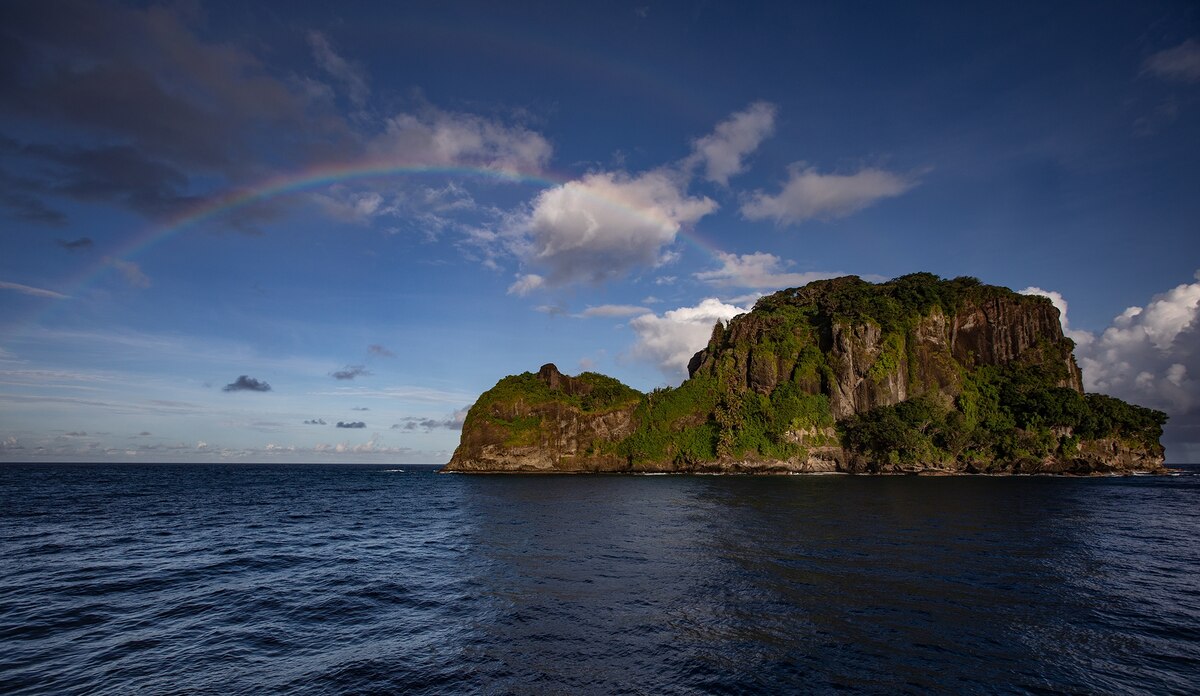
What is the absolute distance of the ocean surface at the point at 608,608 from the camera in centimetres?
1371

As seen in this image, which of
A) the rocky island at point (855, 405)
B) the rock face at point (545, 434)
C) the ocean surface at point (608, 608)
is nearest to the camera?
the ocean surface at point (608, 608)

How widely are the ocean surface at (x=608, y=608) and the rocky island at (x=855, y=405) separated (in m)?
85.6

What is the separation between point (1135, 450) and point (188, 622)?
16537cm

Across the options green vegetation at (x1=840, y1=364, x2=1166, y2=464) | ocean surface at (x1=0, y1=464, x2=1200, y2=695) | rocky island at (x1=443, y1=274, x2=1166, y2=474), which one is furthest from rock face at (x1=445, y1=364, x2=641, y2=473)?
ocean surface at (x1=0, y1=464, x2=1200, y2=695)

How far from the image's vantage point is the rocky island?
117 meters

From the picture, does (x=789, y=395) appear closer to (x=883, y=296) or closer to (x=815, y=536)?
(x=883, y=296)

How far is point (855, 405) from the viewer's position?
127000mm

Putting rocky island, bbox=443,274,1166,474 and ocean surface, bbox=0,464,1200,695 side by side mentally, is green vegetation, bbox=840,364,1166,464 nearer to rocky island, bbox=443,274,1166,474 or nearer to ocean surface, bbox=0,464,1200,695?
rocky island, bbox=443,274,1166,474

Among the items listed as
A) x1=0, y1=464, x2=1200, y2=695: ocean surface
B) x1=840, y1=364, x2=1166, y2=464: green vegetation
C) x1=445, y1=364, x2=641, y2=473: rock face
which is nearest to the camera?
x1=0, y1=464, x2=1200, y2=695: ocean surface

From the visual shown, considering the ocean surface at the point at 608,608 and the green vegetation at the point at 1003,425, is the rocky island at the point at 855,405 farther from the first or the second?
the ocean surface at the point at 608,608

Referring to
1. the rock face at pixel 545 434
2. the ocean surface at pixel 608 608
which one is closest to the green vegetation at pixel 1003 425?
the rock face at pixel 545 434

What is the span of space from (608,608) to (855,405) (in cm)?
12283

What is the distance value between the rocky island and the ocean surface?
85.6 meters

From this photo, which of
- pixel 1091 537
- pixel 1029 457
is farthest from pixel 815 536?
pixel 1029 457
